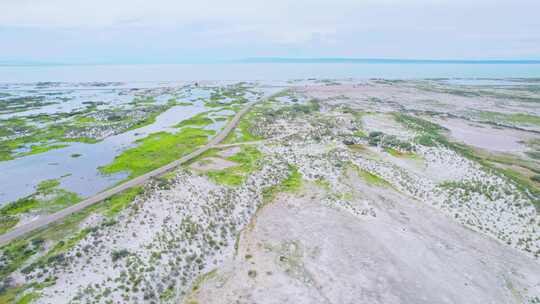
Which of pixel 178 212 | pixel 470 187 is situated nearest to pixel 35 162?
pixel 178 212

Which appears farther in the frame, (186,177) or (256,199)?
(186,177)

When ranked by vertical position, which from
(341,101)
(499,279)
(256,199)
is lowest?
(499,279)

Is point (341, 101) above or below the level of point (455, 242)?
above

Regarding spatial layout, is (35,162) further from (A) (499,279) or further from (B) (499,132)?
(B) (499,132)

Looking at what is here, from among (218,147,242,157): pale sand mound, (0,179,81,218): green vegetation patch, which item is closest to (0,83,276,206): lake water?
(0,179,81,218): green vegetation patch

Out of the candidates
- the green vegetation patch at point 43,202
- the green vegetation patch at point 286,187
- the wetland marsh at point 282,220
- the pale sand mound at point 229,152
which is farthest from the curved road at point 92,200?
the green vegetation patch at point 286,187

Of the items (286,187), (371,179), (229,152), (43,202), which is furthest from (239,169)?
(43,202)
